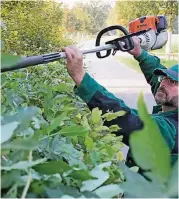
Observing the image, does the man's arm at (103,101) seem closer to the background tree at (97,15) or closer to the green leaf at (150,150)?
the green leaf at (150,150)

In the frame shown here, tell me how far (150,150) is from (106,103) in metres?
1.52

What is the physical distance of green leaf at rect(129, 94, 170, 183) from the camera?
1.61 feet

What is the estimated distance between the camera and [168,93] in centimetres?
213

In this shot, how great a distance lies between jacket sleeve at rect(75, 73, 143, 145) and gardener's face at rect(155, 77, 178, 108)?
0.61ft

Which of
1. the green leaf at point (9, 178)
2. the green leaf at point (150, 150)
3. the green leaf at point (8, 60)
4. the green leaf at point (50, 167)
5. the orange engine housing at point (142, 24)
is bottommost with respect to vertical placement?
the green leaf at point (50, 167)

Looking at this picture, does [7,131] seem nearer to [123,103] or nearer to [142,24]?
[123,103]

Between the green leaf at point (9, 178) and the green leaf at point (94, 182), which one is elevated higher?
the green leaf at point (9, 178)

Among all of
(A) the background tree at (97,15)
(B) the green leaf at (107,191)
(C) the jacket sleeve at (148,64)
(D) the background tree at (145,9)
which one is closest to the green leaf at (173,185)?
(B) the green leaf at (107,191)

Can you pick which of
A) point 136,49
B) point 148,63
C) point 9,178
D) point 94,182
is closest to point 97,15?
point 148,63

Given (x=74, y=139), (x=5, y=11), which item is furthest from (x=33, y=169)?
(x=5, y=11)

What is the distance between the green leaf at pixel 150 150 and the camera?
0.49 metres

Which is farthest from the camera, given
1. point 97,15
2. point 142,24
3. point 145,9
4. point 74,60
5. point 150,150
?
point 97,15

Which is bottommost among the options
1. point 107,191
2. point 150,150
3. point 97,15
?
point 107,191

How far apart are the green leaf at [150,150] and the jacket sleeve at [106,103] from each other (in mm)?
1412
